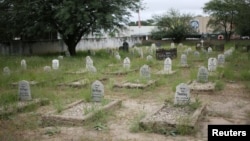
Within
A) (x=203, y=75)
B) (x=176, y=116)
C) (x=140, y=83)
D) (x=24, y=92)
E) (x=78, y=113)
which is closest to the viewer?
(x=176, y=116)

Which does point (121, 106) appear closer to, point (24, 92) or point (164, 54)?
point (24, 92)

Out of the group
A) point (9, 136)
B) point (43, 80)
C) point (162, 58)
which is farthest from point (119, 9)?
point (9, 136)

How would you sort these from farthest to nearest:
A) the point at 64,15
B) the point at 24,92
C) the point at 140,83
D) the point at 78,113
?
the point at 64,15 → the point at 140,83 → the point at 24,92 → the point at 78,113

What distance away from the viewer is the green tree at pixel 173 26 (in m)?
43.4

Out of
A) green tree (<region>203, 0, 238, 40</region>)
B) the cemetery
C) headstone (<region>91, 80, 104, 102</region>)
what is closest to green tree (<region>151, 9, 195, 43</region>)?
green tree (<region>203, 0, 238, 40</region>)

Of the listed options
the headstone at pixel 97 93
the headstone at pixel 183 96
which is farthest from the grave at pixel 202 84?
the headstone at pixel 97 93

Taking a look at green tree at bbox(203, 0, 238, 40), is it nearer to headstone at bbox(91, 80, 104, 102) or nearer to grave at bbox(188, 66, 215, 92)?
grave at bbox(188, 66, 215, 92)

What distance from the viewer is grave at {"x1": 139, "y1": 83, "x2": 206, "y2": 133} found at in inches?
259

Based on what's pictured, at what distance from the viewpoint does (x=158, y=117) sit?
23.4 feet

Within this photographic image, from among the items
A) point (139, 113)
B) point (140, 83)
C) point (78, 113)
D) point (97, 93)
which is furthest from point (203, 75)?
point (78, 113)

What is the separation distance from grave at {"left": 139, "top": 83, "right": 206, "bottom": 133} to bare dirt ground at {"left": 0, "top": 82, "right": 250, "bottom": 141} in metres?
0.20

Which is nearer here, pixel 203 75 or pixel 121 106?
pixel 121 106

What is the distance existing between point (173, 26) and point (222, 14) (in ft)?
20.5

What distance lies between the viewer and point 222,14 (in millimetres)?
42250
